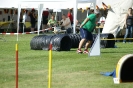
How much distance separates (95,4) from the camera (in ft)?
101

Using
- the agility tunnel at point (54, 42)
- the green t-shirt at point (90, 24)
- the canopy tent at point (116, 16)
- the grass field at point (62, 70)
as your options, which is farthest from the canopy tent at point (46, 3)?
the grass field at point (62, 70)

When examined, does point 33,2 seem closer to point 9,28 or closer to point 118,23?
point 118,23

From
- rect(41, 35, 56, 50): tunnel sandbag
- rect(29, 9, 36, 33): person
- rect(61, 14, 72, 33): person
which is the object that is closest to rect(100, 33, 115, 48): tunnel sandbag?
rect(41, 35, 56, 50): tunnel sandbag

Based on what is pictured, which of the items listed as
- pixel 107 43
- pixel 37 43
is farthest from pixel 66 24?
pixel 37 43

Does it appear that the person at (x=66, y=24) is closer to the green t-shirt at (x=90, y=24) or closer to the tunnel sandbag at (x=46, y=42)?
the tunnel sandbag at (x=46, y=42)

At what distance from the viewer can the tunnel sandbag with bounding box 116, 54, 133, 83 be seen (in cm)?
666

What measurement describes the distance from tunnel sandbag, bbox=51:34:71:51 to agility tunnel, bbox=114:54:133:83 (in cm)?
1543

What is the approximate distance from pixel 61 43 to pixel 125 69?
613 inches

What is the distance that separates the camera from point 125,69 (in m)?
6.75

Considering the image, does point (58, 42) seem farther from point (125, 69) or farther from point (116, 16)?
point (125, 69)

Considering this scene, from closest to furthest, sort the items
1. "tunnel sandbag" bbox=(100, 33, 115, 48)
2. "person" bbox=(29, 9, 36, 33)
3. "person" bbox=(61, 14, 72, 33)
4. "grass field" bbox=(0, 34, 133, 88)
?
"grass field" bbox=(0, 34, 133, 88) → "tunnel sandbag" bbox=(100, 33, 115, 48) → "person" bbox=(61, 14, 72, 33) → "person" bbox=(29, 9, 36, 33)

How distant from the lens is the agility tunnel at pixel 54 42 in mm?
22344

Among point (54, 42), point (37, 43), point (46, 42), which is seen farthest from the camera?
point (37, 43)

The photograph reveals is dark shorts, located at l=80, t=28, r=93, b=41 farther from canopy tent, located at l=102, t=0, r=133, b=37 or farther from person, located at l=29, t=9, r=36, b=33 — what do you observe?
person, located at l=29, t=9, r=36, b=33
